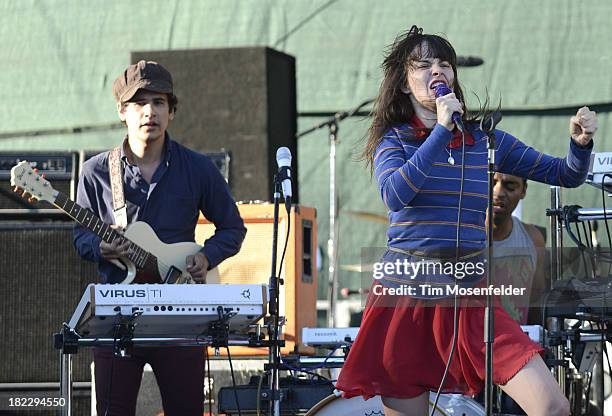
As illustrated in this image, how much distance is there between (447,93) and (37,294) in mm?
3304

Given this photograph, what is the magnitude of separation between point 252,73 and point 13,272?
2.54 m

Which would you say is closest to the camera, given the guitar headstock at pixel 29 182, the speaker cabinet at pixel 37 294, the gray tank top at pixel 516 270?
the gray tank top at pixel 516 270

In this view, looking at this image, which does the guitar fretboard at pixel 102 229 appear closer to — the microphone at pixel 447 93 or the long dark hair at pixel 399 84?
the long dark hair at pixel 399 84

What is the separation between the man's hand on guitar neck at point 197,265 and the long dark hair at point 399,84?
134cm

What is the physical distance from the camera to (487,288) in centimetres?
359

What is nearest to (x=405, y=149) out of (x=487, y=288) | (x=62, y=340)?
(x=487, y=288)

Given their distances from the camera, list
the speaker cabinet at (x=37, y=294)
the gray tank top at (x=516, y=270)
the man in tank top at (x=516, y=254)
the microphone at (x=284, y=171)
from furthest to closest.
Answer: the speaker cabinet at (x=37, y=294), the microphone at (x=284, y=171), the man in tank top at (x=516, y=254), the gray tank top at (x=516, y=270)

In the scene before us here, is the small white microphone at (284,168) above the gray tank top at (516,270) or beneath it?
above

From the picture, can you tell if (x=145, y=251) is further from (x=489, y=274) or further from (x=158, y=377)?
(x=489, y=274)

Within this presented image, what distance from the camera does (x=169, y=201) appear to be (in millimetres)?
5094

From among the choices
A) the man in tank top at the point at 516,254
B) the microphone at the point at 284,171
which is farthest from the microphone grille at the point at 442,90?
the microphone at the point at 284,171

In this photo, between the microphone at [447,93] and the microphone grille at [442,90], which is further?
the microphone grille at [442,90]

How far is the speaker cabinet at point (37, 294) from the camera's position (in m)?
6.29

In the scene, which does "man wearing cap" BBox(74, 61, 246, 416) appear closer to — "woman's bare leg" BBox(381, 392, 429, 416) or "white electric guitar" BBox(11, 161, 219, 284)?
"white electric guitar" BBox(11, 161, 219, 284)
